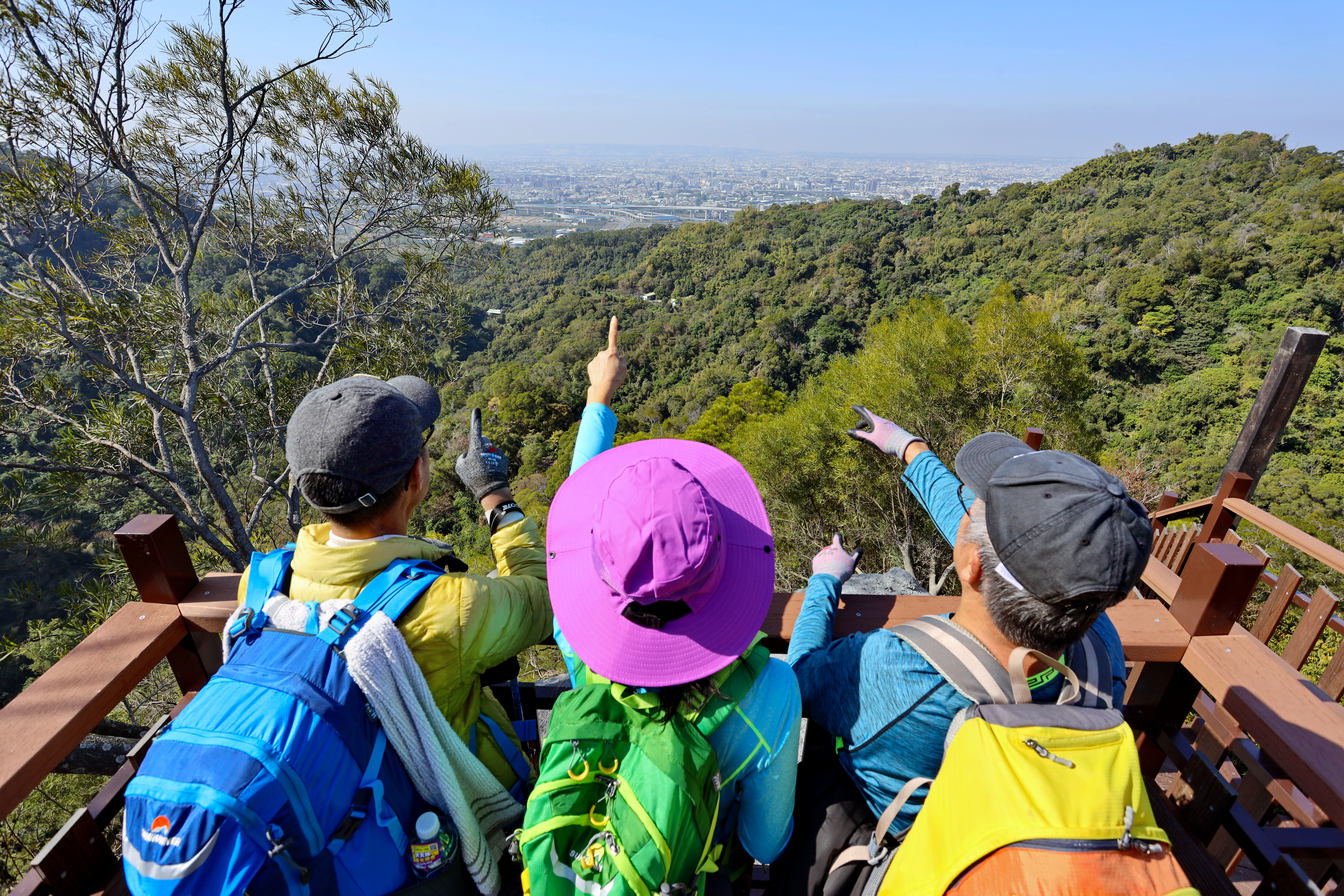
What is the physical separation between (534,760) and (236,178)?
8422 millimetres

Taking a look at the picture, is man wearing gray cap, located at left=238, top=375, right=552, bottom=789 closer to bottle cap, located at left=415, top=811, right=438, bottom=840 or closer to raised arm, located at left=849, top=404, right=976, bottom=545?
bottle cap, located at left=415, top=811, right=438, bottom=840

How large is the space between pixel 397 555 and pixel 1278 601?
3.58 m

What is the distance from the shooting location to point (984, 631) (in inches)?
38.2

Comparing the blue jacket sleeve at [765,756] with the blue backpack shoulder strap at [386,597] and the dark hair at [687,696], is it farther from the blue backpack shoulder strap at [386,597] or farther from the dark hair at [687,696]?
the blue backpack shoulder strap at [386,597]

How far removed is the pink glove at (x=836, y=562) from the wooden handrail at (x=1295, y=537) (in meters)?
2.12

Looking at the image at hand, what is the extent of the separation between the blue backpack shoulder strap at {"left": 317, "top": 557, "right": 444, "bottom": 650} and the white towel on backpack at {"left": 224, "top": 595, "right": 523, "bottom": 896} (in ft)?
0.05

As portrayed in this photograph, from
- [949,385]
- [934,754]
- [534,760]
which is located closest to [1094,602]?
[934,754]

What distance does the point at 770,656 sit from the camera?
0.98 meters

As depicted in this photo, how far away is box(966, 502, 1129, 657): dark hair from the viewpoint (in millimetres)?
838

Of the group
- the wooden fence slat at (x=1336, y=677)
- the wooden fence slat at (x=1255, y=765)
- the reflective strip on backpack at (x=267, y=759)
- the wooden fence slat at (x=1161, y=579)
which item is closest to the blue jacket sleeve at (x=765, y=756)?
the reflective strip on backpack at (x=267, y=759)

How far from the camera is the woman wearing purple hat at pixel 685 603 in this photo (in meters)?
0.85

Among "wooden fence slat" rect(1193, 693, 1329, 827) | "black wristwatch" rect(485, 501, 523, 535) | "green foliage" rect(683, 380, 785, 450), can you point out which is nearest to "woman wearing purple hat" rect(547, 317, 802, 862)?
"black wristwatch" rect(485, 501, 523, 535)

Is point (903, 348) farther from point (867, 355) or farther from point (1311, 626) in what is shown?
point (1311, 626)

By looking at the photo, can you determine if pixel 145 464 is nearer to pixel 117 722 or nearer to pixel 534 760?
pixel 117 722
